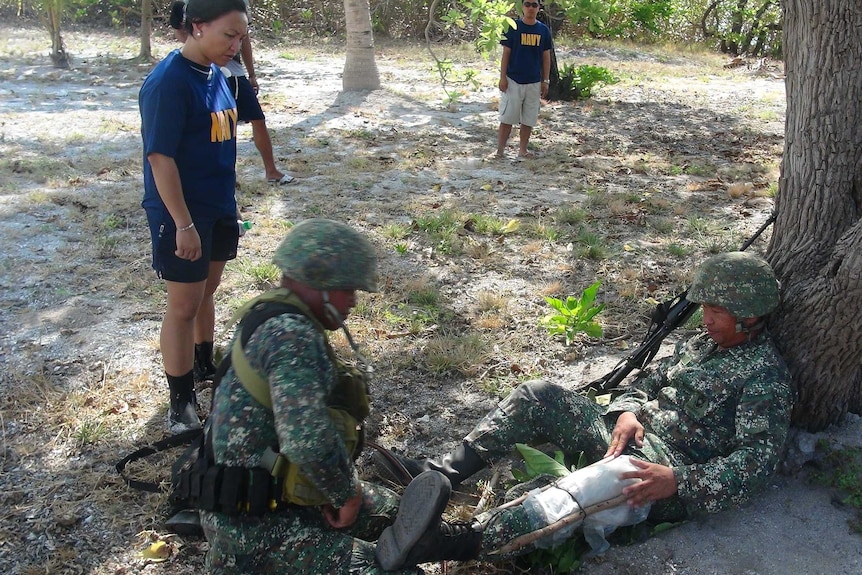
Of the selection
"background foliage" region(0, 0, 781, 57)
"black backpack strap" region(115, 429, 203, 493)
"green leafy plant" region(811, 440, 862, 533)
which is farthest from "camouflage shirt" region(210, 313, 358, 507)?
"background foliage" region(0, 0, 781, 57)

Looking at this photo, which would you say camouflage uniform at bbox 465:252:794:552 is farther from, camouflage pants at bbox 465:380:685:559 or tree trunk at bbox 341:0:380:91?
tree trunk at bbox 341:0:380:91

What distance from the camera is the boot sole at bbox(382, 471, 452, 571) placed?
252 cm

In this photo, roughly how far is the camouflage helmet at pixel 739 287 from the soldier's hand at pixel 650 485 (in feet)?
2.24

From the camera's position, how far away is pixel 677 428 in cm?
311

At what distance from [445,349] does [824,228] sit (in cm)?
209

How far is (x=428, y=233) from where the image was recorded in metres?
6.29

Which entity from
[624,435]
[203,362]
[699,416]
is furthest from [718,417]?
[203,362]

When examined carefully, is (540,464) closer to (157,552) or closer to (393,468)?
Answer: (393,468)

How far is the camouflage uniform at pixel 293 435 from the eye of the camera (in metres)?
2.18

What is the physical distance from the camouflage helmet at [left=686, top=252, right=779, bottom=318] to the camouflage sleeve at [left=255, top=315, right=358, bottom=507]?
157 centimetres

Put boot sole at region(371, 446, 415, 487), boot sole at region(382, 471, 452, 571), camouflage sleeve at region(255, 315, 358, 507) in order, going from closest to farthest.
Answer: camouflage sleeve at region(255, 315, 358, 507), boot sole at region(382, 471, 452, 571), boot sole at region(371, 446, 415, 487)

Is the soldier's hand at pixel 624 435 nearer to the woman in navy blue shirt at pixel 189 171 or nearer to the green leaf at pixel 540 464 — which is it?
the green leaf at pixel 540 464

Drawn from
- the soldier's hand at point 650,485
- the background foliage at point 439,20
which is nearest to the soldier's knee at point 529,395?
the soldier's hand at point 650,485

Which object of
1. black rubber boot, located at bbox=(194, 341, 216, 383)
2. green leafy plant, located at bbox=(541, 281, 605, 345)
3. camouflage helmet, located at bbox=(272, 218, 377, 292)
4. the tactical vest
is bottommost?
black rubber boot, located at bbox=(194, 341, 216, 383)
